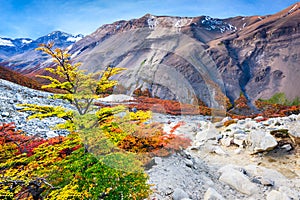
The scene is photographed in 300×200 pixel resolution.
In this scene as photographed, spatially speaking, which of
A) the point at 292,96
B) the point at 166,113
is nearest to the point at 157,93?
the point at 166,113

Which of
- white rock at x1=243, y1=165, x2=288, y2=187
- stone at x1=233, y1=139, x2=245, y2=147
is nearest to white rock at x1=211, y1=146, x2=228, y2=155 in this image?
stone at x1=233, y1=139, x2=245, y2=147

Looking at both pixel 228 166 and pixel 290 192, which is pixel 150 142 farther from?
pixel 290 192

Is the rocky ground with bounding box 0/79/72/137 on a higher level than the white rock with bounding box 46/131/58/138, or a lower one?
higher

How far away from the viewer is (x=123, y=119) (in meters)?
5.07

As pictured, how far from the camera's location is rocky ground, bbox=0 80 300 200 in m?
5.74

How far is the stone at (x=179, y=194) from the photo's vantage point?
16.5 feet

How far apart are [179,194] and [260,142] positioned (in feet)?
20.2

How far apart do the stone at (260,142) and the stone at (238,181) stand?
3130 mm

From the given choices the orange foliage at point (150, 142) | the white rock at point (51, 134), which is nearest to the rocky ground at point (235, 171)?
the orange foliage at point (150, 142)

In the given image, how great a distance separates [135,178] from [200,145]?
7.45 meters

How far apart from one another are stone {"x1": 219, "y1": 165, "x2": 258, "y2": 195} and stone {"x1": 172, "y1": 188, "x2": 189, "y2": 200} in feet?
6.70

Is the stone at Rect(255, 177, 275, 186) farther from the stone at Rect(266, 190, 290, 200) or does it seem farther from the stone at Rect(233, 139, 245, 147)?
the stone at Rect(233, 139, 245, 147)

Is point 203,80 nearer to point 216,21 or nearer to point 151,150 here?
point 151,150

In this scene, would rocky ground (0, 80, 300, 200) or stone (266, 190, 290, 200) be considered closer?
stone (266, 190, 290, 200)
